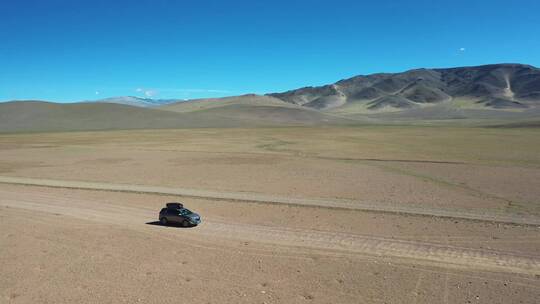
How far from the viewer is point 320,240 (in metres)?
18.2

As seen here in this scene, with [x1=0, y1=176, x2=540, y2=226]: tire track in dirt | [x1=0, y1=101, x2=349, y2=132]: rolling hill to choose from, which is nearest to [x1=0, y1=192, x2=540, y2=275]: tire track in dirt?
[x1=0, y1=176, x2=540, y2=226]: tire track in dirt

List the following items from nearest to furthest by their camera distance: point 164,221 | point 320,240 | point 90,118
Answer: point 320,240 → point 164,221 → point 90,118

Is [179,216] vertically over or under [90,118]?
under

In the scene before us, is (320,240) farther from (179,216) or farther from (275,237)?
(179,216)

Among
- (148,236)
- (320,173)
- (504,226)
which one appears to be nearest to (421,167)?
(320,173)

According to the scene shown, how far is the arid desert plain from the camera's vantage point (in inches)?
515

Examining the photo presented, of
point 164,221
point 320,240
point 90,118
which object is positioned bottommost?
point 320,240

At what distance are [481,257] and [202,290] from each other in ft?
31.9

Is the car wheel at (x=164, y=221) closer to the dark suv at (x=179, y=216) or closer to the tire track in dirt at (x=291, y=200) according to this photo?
the dark suv at (x=179, y=216)

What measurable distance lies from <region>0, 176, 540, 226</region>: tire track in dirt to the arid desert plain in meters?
0.11

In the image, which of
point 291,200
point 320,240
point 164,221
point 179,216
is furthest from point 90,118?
point 320,240

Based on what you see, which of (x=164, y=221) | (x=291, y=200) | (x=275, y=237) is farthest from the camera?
(x=291, y=200)

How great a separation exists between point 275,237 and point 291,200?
27.4 feet

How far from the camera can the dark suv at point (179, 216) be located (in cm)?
2075
